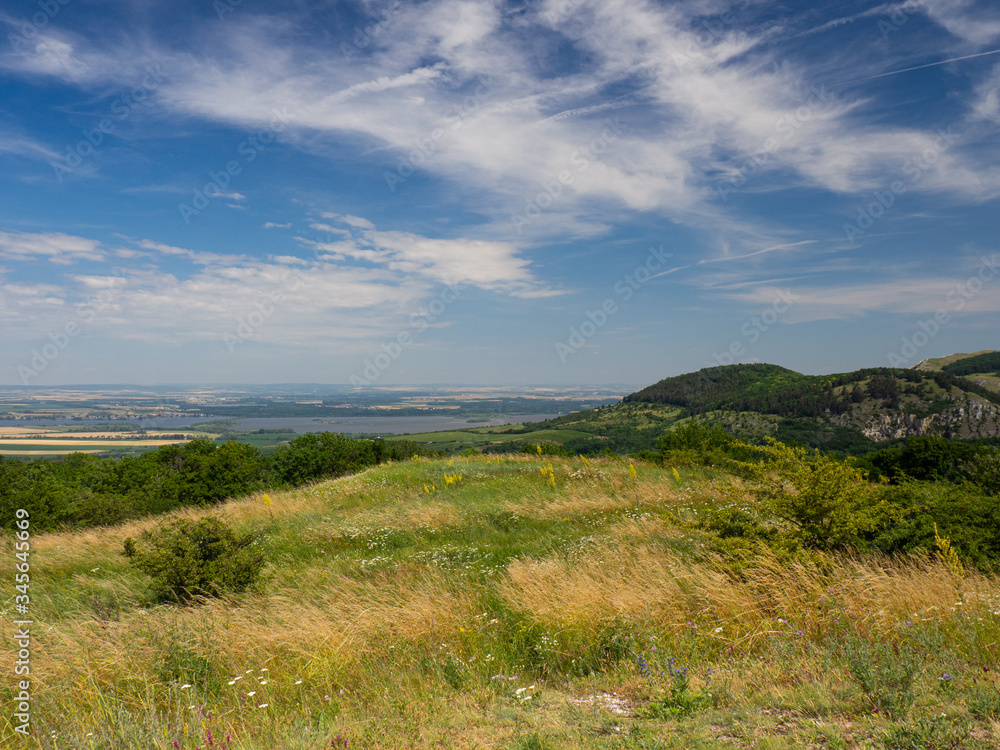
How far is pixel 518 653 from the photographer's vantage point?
518 cm

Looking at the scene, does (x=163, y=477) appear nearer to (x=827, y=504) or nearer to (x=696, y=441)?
(x=696, y=441)

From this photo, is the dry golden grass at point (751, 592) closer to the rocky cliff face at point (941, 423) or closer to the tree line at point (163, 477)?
the tree line at point (163, 477)

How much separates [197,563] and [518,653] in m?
5.54

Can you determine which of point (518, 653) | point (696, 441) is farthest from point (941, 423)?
point (518, 653)

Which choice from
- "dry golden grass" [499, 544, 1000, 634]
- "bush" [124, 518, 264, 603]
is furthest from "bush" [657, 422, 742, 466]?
"bush" [124, 518, 264, 603]

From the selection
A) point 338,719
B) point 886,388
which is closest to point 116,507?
point 338,719

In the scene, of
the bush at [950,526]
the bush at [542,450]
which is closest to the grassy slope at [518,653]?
the bush at [950,526]

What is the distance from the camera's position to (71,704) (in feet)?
13.6

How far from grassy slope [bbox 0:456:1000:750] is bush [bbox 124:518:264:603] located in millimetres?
417

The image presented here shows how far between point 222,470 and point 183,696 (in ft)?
88.3

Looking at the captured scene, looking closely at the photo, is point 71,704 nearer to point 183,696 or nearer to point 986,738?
point 183,696

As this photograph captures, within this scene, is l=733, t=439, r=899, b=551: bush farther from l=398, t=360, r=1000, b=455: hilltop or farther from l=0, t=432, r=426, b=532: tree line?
l=398, t=360, r=1000, b=455: hilltop

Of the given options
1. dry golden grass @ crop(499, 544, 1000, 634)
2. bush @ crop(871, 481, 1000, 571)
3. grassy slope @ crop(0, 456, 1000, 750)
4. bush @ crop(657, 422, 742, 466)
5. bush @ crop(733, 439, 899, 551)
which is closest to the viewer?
grassy slope @ crop(0, 456, 1000, 750)

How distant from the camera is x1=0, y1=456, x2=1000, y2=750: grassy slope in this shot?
340cm
